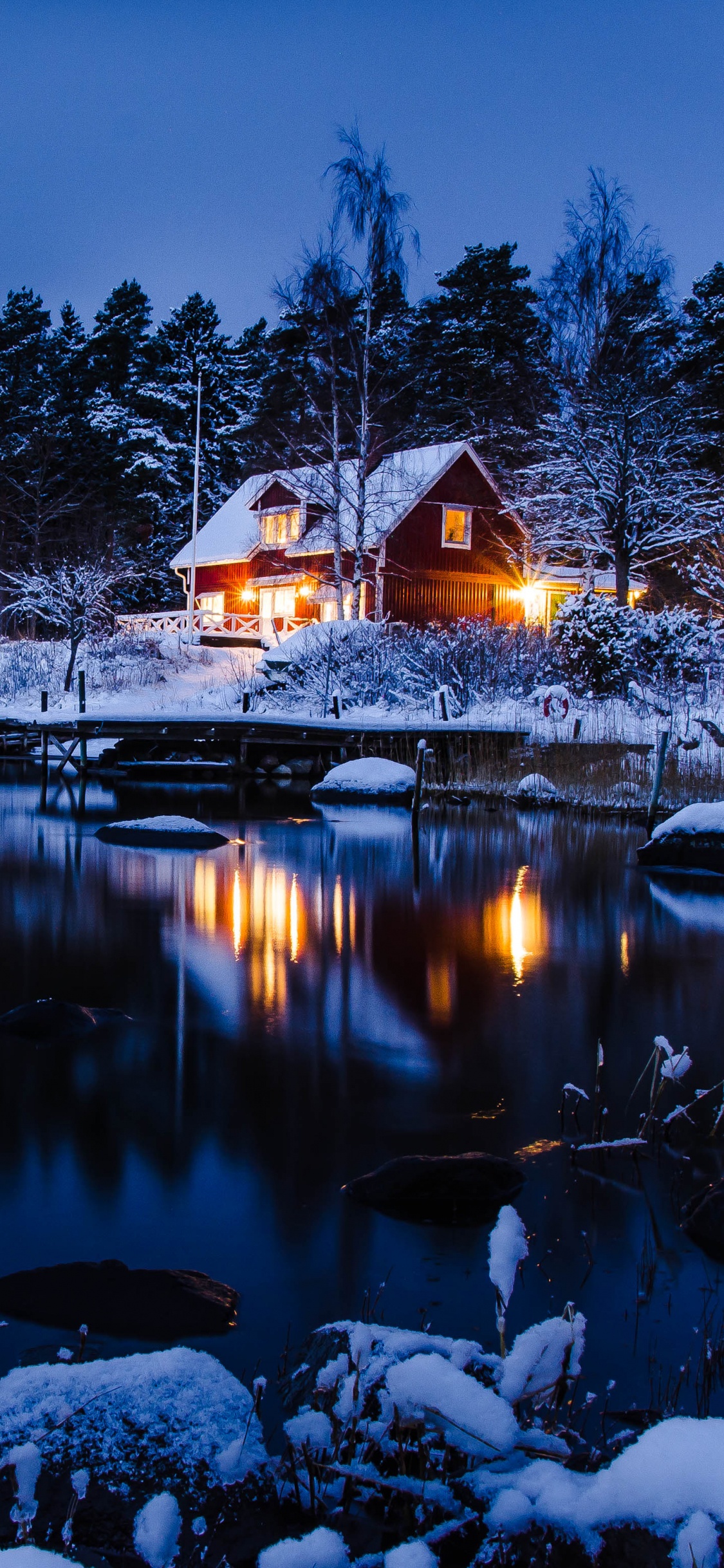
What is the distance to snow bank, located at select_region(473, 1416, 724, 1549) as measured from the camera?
239 cm

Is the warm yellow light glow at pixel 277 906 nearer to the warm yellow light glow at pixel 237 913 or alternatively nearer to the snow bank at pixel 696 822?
the warm yellow light glow at pixel 237 913

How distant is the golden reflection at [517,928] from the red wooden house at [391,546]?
69.8ft

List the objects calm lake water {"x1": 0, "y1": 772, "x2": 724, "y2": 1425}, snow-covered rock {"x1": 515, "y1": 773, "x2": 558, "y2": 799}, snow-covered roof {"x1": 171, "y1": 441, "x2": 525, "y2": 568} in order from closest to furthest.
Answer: calm lake water {"x1": 0, "y1": 772, "x2": 724, "y2": 1425}
snow-covered rock {"x1": 515, "y1": 773, "x2": 558, "y2": 799}
snow-covered roof {"x1": 171, "y1": 441, "x2": 525, "y2": 568}

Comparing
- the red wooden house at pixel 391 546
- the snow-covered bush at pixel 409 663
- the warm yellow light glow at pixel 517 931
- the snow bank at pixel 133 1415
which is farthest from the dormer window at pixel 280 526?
the snow bank at pixel 133 1415

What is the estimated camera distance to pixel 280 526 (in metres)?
39.9

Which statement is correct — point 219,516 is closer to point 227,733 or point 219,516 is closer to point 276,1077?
point 227,733

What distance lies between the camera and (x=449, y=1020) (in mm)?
7816

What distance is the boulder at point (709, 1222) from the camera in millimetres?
4402

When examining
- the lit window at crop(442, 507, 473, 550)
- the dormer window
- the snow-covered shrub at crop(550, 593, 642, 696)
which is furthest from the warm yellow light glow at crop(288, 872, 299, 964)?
the dormer window

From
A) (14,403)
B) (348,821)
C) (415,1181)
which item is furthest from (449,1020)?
(14,403)

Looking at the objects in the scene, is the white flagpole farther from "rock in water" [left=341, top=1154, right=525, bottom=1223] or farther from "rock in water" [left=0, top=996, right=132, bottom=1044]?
"rock in water" [left=341, top=1154, right=525, bottom=1223]

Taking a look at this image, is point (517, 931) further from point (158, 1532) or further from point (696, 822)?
point (158, 1532)

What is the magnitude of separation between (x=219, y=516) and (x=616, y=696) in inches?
998

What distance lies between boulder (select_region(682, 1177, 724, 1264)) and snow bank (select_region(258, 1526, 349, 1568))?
2.27 metres
